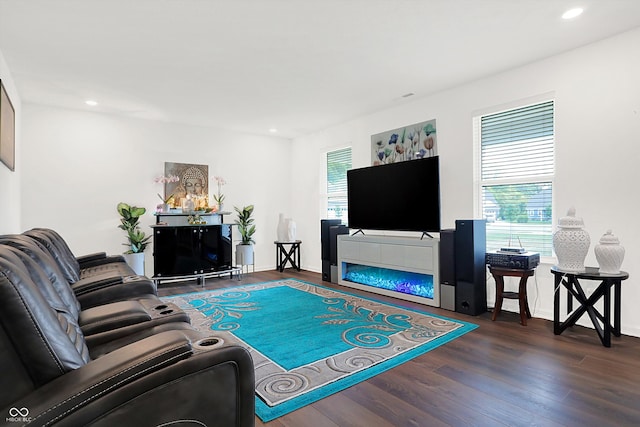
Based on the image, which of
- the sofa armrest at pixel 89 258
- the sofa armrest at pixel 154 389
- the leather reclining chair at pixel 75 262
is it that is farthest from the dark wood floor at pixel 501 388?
the sofa armrest at pixel 89 258

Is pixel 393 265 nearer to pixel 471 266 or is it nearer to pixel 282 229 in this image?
pixel 471 266

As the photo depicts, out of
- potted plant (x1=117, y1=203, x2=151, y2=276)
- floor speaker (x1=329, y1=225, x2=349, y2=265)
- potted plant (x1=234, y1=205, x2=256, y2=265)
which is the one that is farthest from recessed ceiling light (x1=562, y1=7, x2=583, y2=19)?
potted plant (x1=117, y1=203, x2=151, y2=276)

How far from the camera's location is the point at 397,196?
4.67 metres

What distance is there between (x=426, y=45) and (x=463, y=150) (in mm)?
1511

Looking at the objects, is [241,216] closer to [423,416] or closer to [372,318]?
[372,318]

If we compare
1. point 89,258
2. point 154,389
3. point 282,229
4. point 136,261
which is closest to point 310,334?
point 154,389

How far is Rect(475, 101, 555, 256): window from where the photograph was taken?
364cm

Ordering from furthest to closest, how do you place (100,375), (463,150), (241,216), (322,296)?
(241,216)
(322,296)
(463,150)
(100,375)

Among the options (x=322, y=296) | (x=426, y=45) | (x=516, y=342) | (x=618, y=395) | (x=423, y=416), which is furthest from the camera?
(x=322, y=296)

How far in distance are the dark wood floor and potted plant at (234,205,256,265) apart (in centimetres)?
392

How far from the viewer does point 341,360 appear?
263 centimetres

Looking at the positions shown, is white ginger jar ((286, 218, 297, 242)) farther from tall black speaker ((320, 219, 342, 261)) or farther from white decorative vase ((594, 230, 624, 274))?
white decorative vase ((594, 230, 624, 274))

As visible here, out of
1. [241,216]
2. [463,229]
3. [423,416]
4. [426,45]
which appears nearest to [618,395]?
[423,416]

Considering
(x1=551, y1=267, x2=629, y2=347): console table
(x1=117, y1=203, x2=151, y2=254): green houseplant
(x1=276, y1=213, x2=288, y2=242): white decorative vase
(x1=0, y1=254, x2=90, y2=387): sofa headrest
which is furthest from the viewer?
(x1=276, y1=213, x2=288, y2=242): white decorative vase
